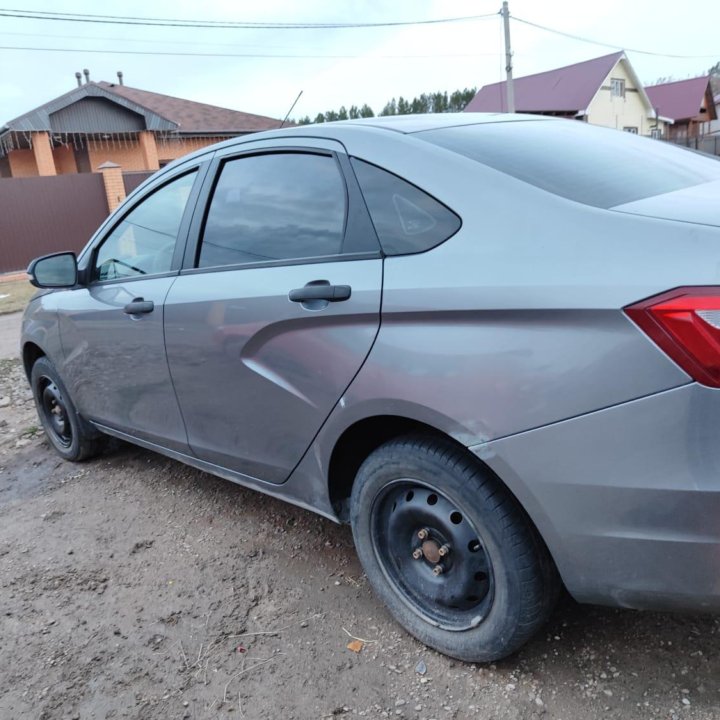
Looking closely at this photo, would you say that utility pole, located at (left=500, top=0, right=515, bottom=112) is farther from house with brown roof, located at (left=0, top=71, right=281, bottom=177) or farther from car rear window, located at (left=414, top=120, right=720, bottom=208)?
car rear window, located at (left=414, top=120, right=720, bottom=208)

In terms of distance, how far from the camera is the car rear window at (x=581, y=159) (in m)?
1.98

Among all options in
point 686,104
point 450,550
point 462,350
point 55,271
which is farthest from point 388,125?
point 686,104

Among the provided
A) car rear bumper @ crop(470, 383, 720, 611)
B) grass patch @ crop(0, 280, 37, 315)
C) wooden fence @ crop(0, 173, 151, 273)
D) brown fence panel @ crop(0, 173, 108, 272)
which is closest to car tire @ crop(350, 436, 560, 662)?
car rear bumper @ crop(470, 383, 720, 611)

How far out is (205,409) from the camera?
2.88 m

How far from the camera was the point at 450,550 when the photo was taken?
2146 millimetres

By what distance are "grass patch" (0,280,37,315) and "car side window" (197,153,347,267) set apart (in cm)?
1007

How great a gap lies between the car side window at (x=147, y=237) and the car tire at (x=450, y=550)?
1.53 metres

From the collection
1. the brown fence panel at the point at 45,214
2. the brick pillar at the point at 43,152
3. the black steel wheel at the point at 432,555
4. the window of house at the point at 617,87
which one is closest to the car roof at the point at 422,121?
the black steel wheel at the point at 432,555

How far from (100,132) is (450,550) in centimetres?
2364

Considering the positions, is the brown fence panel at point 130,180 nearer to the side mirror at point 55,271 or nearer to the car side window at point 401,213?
the side mirror at point 55,271

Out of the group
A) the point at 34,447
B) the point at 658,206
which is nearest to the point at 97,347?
the point at 34,447

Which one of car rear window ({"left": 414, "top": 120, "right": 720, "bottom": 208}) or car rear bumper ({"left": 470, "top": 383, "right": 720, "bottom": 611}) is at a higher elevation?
car rear window ({"left": 414, "top": 120, "right": 720, "bottom": 208})

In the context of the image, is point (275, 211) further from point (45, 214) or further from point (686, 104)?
point (686, 104)

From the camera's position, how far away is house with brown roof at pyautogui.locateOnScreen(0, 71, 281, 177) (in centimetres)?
2069
